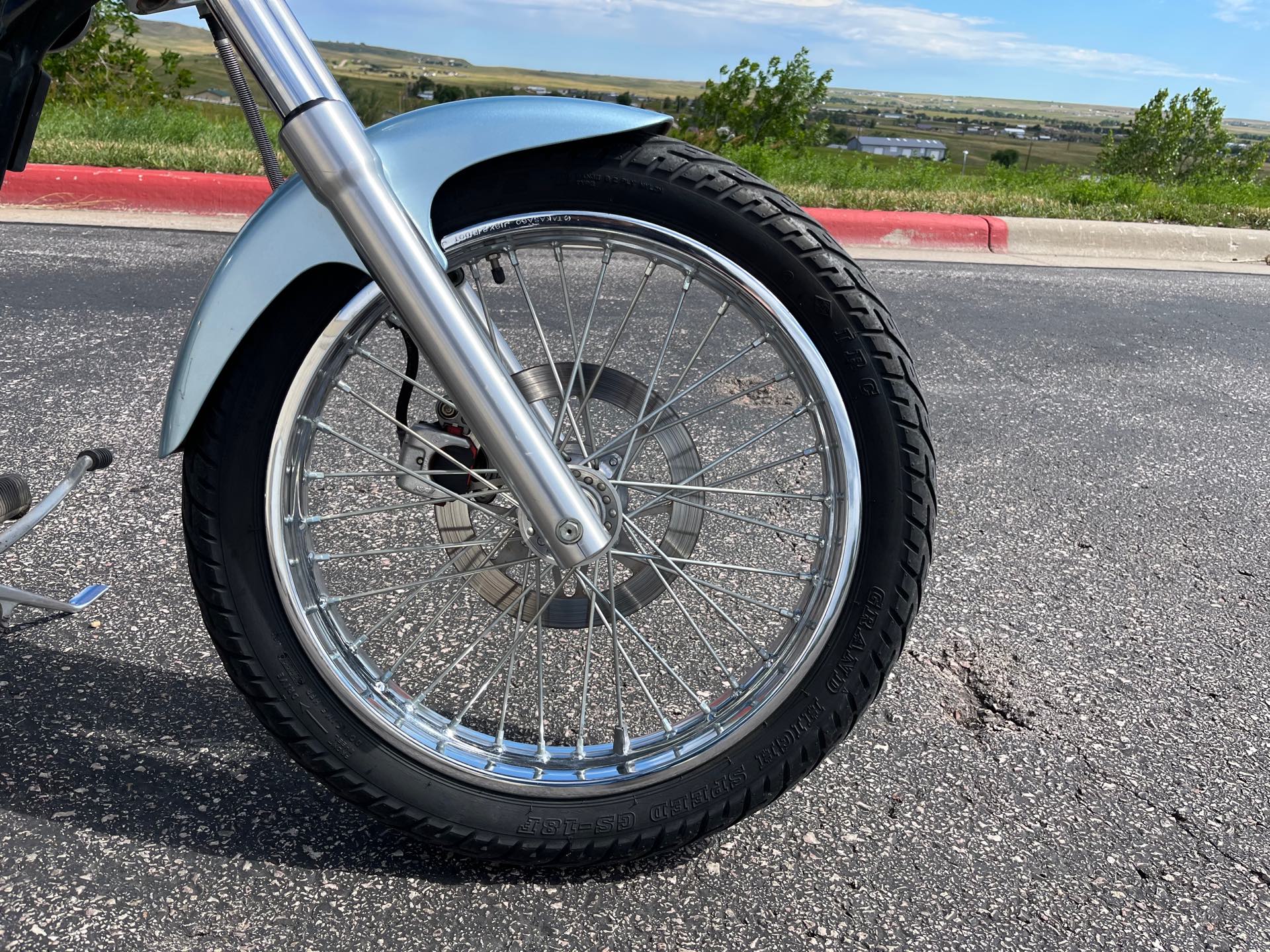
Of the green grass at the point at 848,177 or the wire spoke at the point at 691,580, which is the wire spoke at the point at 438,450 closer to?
the wire spoke at the point at 691,580

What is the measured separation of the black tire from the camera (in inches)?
56.6

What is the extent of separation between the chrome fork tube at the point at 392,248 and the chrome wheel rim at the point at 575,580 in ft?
0.54

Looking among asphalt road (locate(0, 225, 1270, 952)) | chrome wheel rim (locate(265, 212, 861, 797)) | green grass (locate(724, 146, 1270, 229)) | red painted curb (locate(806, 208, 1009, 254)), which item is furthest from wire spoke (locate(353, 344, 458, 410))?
green grass (locate(724, 146, 1270, 229))

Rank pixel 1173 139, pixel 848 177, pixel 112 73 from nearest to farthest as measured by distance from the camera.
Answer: pixel 848 177
pixel 112 73
pixel 1173 139

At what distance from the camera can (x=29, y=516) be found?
2.05 metres

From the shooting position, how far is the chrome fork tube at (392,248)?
1.25 m

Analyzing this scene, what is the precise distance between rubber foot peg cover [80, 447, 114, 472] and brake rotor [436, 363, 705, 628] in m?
0.91

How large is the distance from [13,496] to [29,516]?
0.24 feet

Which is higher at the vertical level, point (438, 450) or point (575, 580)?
point (438, 450)

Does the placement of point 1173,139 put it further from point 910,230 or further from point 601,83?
point 601,83

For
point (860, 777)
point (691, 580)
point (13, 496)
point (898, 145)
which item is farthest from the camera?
point (898, 145)

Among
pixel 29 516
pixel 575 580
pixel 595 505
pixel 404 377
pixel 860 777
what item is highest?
pixel 404 377

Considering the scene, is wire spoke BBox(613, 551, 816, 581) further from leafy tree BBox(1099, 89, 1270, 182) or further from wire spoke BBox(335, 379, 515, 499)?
leafy tree BBox(1099, 89, 1270, 182)

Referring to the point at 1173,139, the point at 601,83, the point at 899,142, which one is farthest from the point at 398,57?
the point at 1173,139
